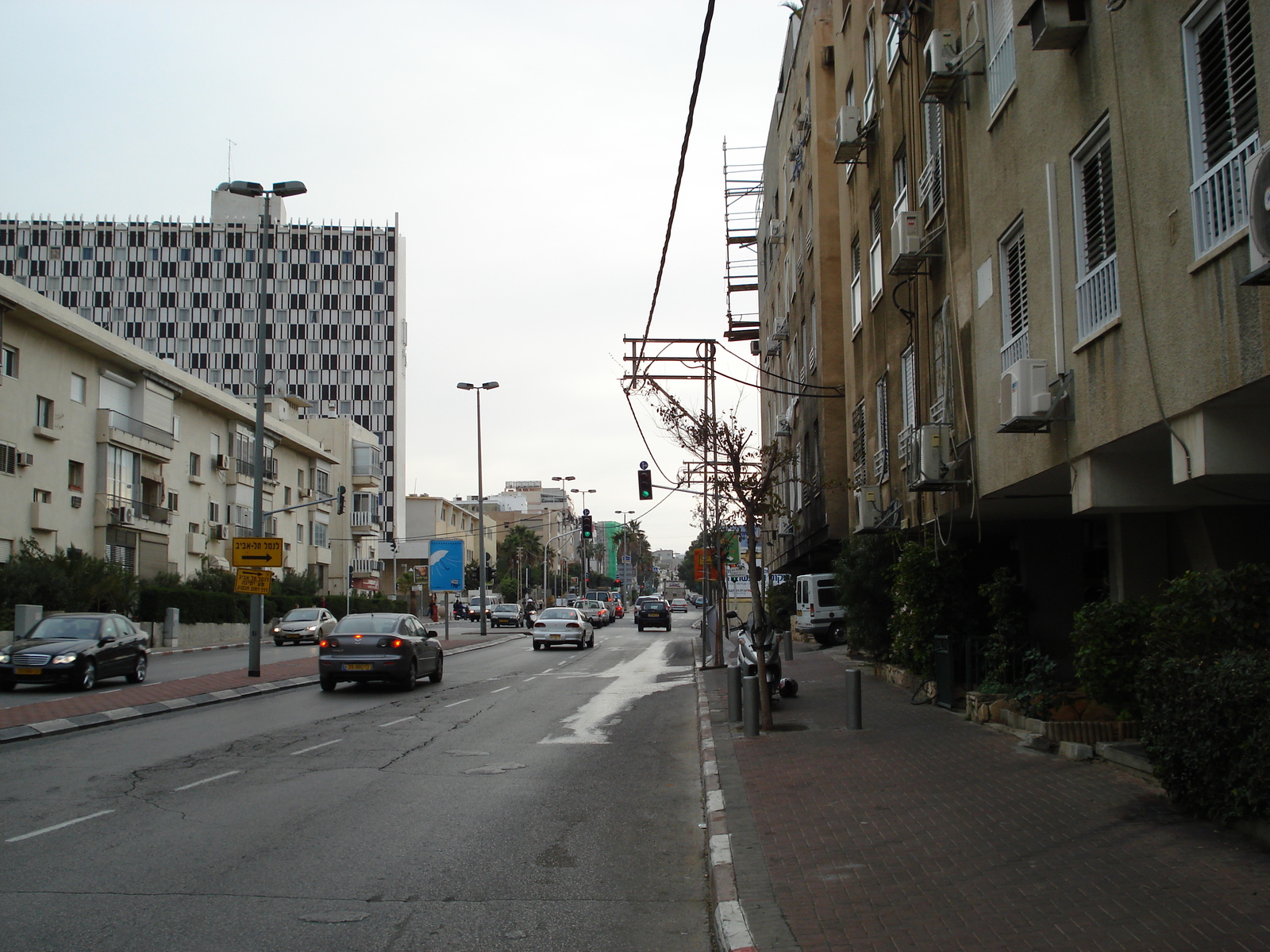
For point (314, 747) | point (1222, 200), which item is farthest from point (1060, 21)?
point (314, 747)

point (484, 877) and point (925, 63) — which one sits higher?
point (925, 63)

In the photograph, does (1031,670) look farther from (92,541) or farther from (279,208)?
(279,208)

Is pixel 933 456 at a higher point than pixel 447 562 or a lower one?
higher

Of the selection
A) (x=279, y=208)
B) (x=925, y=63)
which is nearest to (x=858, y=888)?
(x=925, y=63)

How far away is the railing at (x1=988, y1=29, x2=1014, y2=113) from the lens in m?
11.6

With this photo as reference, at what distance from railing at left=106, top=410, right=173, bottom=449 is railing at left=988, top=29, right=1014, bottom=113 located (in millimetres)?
38885

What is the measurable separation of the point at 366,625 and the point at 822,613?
684 inches

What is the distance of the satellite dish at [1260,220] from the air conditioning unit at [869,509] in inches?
507

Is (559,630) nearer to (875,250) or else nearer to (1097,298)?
(875,250)

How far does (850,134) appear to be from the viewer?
738 inches

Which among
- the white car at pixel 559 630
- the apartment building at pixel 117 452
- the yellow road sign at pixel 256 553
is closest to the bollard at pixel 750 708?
the yellow road sign at pixel 256 553

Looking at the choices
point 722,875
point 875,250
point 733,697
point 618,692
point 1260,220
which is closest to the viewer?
point 1260,220

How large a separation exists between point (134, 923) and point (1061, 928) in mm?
4843

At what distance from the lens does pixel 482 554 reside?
1986 inches
